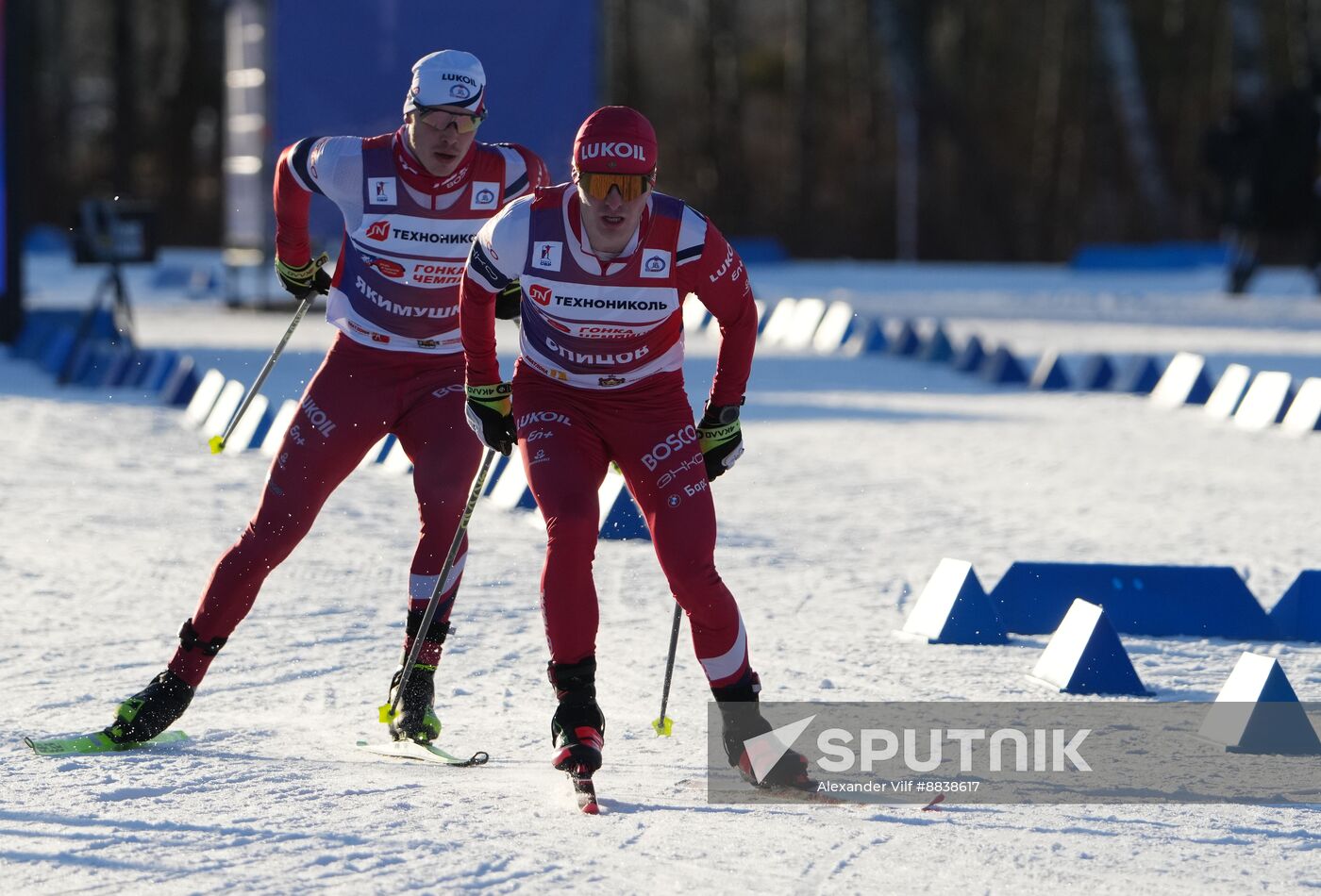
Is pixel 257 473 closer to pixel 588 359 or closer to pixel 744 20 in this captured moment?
pixel 588 359

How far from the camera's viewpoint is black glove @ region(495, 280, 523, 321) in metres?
5.42

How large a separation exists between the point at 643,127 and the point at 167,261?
27.1 m

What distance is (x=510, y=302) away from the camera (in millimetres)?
5496

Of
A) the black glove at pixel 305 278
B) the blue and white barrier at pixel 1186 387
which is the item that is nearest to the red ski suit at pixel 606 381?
the black glove at pixel 305 278

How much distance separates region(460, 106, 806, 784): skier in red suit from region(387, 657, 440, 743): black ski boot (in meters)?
0.68

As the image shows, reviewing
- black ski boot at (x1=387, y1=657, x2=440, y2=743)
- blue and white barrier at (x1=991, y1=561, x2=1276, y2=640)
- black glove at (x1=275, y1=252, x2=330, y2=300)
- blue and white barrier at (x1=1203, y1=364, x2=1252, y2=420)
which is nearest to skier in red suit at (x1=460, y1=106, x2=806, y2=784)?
black ski boot at (x1=387, y1=657, x2=440, y2=743)

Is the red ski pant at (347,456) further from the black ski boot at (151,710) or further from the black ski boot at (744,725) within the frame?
the black ski boot at (744,725)

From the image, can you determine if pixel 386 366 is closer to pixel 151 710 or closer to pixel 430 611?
pixel 430 611

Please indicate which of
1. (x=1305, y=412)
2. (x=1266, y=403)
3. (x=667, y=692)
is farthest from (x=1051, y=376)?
(x=667, y=692)

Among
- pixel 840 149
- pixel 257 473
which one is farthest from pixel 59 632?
pixel 840 149

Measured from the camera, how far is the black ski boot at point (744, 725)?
5.18m

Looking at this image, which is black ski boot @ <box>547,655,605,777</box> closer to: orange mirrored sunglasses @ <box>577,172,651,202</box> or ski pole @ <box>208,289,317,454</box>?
orange mirrored sunglasses @ <box>577,172,651,202</box>

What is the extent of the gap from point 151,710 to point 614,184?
6.29ft

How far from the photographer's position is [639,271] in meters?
5.13
